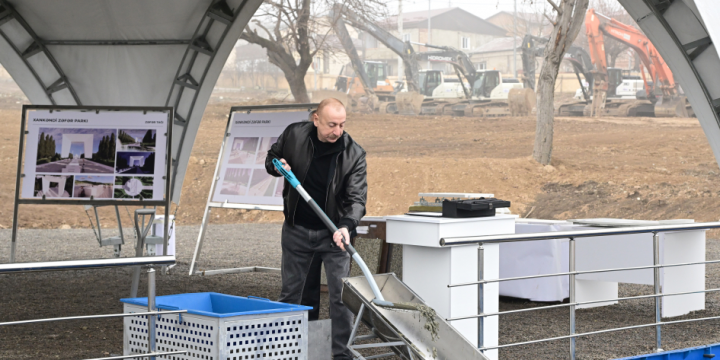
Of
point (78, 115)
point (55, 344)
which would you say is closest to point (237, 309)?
point (55, 344)

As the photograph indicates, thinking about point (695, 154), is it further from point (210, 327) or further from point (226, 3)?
point (210, 327)

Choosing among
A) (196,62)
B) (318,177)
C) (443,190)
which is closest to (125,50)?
(196,62)

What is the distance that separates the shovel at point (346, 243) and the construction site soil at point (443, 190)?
197 centimetres

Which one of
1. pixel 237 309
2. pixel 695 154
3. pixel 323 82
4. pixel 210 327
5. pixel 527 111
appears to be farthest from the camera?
pixel 323 82

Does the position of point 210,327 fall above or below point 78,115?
below

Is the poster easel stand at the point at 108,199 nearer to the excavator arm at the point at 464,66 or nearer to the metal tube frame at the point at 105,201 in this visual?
the metal tube frame at the point at 105,201

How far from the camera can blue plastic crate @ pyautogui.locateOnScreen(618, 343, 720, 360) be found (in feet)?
17.7

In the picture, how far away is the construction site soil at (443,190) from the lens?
6.51 metres

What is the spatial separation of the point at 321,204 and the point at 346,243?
0.59 meters

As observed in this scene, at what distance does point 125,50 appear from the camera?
381 inches

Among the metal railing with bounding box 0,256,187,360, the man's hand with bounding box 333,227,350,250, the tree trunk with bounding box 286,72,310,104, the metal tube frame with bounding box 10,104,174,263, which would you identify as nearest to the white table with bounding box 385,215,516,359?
the man's hand with bounding box 333,227,350,250

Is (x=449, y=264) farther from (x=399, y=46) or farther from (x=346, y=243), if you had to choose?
(x=399, y=46)

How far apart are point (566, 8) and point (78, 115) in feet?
45.4

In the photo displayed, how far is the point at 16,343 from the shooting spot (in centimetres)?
593
